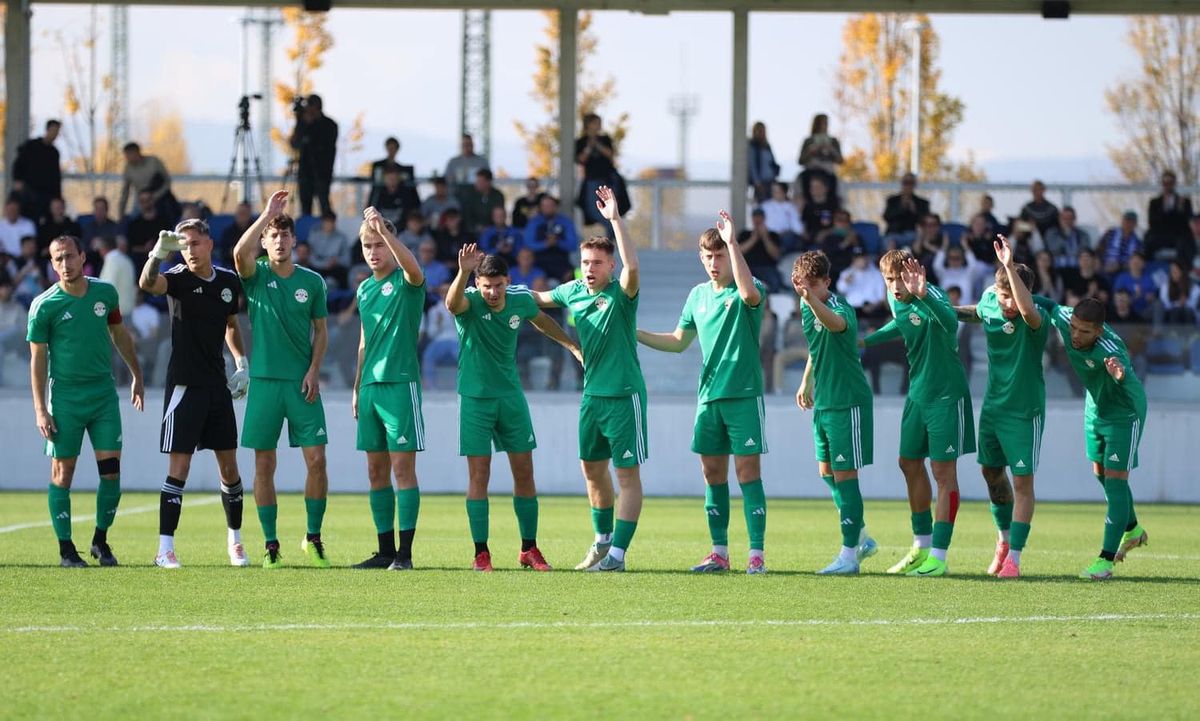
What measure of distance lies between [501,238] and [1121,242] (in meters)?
8.22

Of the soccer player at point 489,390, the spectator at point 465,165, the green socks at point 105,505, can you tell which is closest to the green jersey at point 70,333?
the green socks at point 105,505

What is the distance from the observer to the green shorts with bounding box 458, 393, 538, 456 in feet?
35.4

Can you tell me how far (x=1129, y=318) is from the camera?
65.5ft

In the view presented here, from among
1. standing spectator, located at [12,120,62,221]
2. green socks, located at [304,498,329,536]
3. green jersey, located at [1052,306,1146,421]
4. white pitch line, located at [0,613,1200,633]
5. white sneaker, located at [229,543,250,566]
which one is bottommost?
white sneaker, located at [229,543,250,566]

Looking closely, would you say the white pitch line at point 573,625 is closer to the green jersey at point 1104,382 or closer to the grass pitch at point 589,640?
the grass pitch at point 589,640

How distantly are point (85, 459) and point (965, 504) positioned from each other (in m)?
10.4

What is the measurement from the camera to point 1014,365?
10.8 metres

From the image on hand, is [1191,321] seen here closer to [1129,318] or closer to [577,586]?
[1129,318]

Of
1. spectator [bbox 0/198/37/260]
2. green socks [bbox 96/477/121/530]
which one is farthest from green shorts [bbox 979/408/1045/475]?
spectator [bbox 0/198/37/260]

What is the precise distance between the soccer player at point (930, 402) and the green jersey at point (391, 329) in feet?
9.91

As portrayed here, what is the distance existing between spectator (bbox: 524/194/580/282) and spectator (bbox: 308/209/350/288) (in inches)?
92.7

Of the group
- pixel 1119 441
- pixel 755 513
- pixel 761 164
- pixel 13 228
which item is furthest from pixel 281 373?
pixel 761 164

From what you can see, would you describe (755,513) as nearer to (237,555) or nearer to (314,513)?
(314,513)

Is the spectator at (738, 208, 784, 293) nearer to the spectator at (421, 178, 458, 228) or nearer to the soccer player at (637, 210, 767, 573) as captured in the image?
the spectator at (421, 178, 458, 228)
